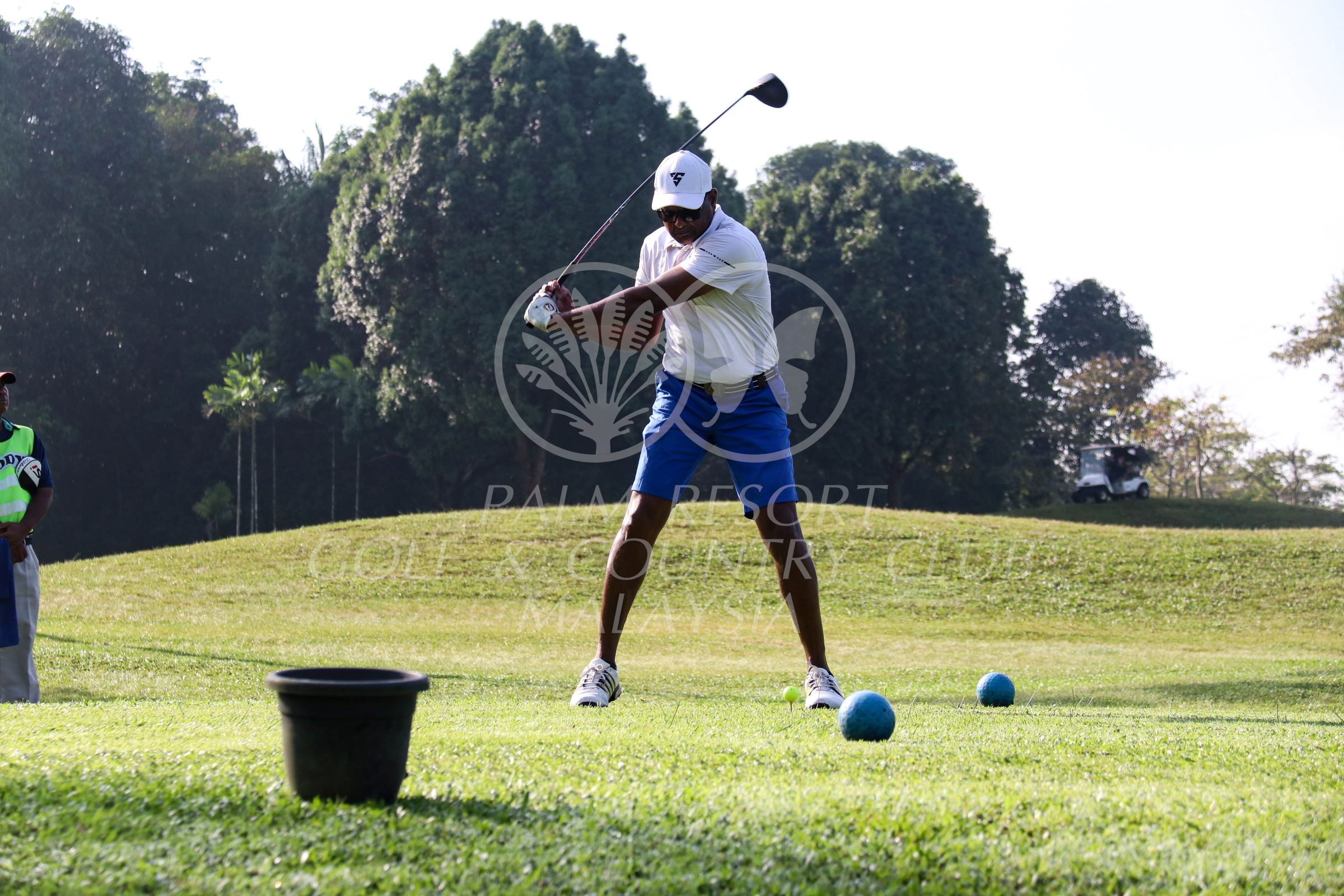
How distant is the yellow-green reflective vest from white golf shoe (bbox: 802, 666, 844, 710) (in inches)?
195

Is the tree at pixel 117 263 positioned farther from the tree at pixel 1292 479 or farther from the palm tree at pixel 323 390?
the tree at pixel 1292 479

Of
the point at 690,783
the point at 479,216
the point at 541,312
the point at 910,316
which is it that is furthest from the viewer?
the point at 910,316

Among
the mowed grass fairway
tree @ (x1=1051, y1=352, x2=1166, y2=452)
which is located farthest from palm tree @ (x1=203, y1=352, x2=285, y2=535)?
tree @ (x1=1051, y1=352, x2=1166, y2=452)

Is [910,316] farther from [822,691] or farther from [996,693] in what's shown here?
[822,691]

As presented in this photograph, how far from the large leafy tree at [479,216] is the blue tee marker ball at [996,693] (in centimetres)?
2886

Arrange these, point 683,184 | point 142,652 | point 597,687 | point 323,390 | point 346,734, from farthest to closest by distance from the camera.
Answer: point 323,390
point 142,652
point 683,184
point 597,687
point 346,734

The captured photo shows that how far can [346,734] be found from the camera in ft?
9.39

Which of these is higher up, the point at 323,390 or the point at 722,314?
the point at 323,390

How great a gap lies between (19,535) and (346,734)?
18.6 ft

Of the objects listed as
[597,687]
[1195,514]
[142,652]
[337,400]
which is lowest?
[142,652]

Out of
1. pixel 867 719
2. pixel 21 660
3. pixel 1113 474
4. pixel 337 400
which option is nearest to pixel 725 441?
pixel 867 719

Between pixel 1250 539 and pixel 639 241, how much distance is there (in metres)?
19.4

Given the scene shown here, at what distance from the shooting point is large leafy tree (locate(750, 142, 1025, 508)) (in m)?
40.9

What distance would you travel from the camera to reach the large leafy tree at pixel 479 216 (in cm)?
3728
